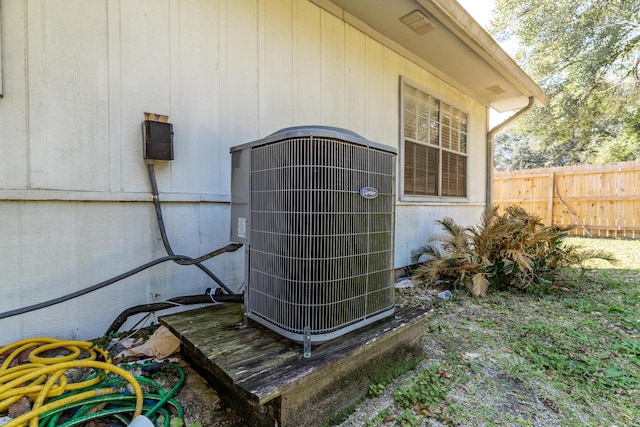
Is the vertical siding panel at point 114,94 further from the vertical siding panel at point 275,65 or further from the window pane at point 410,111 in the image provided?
the window pane at point 410,111

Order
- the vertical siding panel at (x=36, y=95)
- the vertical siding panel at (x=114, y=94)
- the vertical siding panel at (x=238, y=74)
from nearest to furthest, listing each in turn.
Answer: the vertical siding panel at (x=36, y=95) → the vertical siding panel at (x=114, y=94) → the vertical siding panel at (x=238, y=74)

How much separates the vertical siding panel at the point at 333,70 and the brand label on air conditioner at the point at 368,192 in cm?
171

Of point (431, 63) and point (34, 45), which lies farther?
point (431, 63)

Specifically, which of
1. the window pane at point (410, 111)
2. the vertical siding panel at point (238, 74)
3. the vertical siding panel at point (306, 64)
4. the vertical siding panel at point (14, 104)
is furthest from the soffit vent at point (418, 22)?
the vertical siding panel at point (14, 104)

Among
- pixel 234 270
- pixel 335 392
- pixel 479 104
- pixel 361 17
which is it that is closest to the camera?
pixel 335 392

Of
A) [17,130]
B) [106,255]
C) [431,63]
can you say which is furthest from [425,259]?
[17,130]

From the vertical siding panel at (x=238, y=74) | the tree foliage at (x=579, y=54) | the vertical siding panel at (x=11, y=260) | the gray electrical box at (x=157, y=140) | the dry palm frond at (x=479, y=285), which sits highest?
the tree foliage at (x=579, y=54)

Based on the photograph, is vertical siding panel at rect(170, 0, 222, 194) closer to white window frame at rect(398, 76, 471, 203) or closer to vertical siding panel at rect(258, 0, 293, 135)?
vertical siding panel at rect(258, 0, 293, 135)

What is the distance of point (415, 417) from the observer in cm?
137

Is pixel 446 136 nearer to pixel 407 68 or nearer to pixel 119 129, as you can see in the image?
pixel 407 68

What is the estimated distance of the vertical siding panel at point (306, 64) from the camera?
2.74 meters

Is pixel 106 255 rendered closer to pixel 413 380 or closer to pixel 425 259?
pixel 413 380

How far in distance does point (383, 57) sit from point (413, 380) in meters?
3.44

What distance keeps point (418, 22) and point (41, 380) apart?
396 cm
